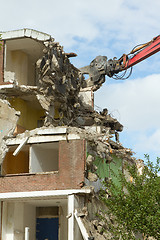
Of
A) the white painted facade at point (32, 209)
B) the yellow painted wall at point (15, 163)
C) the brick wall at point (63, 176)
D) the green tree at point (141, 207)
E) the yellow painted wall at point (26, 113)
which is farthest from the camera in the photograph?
the yellow painted wall at point (26, 113)

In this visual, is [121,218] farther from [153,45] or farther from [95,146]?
[153,45]

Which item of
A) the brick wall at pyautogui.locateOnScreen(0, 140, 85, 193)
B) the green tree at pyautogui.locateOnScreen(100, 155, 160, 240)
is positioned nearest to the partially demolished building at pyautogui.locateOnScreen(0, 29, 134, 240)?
the brick wall at pyautogui.locateOnScreen(0, 140, 85, 193)

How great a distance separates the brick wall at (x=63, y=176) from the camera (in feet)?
90.2

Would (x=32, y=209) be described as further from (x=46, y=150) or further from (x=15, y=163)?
(x=46, y=150)

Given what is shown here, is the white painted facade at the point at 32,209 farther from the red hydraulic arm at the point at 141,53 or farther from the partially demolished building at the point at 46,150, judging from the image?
the red hydraulic arm at the point at 141,53

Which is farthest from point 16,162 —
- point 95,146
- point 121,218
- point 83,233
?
point 121,218

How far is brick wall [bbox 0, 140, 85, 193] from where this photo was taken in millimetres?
27484

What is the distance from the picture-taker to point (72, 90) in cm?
3453

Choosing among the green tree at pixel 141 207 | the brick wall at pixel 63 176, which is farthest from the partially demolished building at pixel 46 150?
the green tree at pixel 141 207

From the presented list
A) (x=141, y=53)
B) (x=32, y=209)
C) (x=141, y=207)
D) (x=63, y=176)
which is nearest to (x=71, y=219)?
(x=63, y=176)

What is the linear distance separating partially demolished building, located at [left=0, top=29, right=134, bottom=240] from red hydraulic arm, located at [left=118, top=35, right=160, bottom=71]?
4553mm

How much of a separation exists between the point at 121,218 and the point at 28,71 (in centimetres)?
1507

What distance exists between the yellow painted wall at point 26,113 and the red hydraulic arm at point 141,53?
784 cm

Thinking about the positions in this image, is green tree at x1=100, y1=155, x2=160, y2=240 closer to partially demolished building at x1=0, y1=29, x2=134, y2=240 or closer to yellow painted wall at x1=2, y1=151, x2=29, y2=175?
partially demolished building at x1=0, y1=29, x2=134, y2=240
